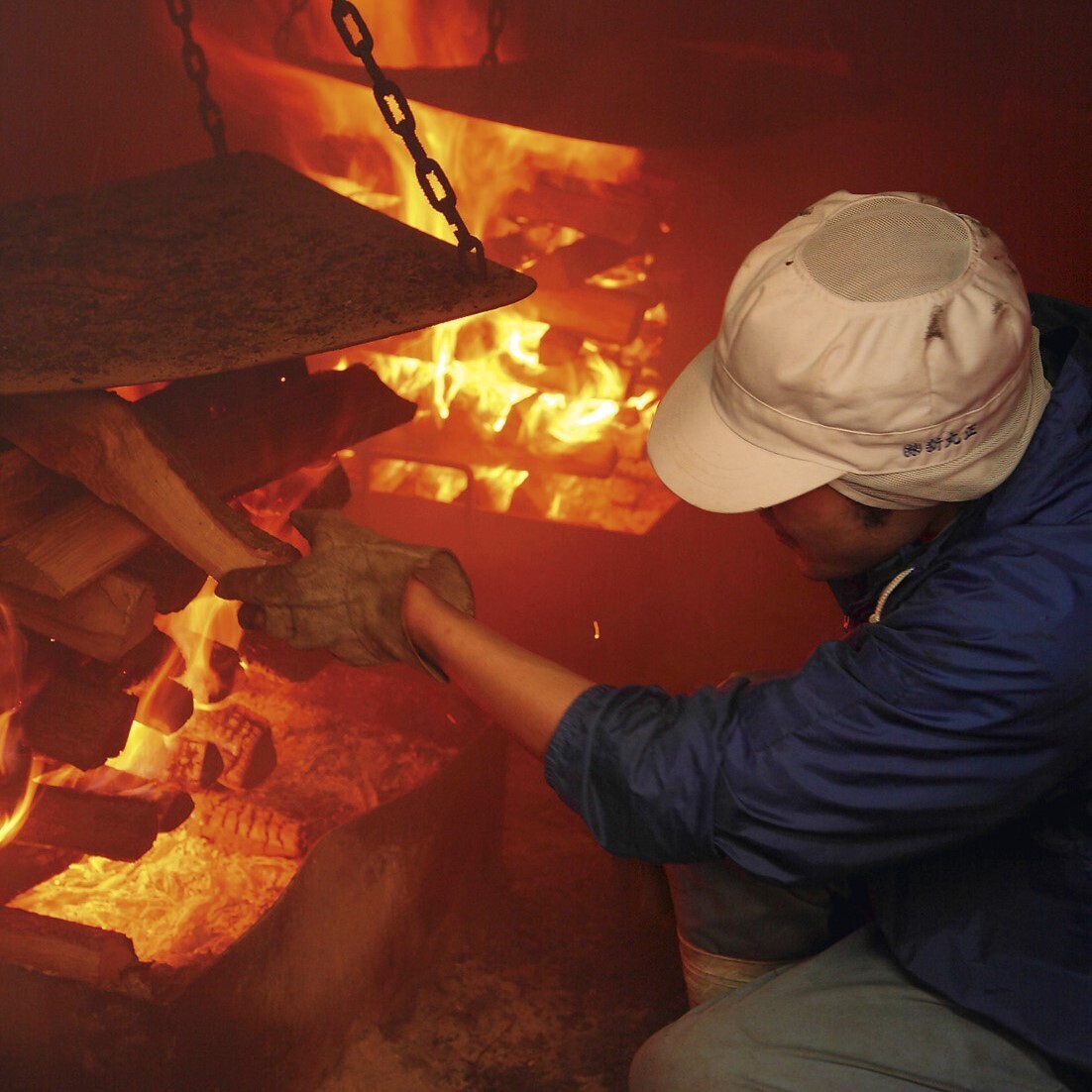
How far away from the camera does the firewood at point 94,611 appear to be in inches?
96.2

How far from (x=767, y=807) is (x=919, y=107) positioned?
10.3 ft

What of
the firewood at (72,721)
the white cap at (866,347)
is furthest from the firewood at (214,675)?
the white cap at (866,347)

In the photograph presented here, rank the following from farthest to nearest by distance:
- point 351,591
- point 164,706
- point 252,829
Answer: point 252,829
point 164,706
point 351,591

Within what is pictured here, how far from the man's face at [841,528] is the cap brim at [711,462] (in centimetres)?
7

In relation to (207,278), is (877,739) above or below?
below

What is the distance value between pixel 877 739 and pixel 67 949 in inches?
75.6

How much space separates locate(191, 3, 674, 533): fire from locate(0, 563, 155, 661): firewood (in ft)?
7.48

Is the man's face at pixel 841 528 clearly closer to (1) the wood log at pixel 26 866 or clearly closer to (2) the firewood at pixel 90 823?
(2) the firewood at pixel 90 823

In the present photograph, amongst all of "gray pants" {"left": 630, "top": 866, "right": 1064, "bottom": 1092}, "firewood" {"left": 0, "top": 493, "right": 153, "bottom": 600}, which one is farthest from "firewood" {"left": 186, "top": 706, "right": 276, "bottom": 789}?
"gray pants" {"left": 630, "top": 866, "right": 1064, "bottom": 1092}

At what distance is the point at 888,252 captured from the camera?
1634 mm

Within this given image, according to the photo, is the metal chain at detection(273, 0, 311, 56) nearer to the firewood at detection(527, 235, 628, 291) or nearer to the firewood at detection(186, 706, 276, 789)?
the firewood at detection(527, 235, 628, 291)

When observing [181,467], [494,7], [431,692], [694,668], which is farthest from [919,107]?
[181,467]

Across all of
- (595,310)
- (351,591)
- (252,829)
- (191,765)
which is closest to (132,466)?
(351,591)

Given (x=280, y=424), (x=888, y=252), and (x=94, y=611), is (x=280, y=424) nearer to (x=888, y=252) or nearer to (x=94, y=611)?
(x=94, y=611)
